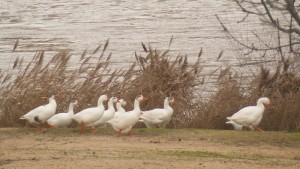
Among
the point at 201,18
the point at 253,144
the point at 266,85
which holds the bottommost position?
the point at 253,144

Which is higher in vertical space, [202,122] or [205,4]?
[205,4]

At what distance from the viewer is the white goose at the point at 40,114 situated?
1825 cm

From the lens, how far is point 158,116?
18.6 m

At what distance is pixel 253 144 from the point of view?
54.2ft

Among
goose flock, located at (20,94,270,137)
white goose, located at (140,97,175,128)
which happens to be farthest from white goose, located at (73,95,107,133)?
white goose, located at (140,97,175,128)

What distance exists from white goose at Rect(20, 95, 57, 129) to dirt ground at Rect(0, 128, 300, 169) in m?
0.23

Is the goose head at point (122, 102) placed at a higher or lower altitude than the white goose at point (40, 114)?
higher

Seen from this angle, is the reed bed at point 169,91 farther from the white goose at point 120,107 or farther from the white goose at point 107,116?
the white goose at point 107,116

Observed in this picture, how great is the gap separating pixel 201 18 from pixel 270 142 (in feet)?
88.0

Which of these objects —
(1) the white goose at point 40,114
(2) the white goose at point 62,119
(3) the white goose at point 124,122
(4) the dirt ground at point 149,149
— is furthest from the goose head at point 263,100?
(1) the white goose at point 40,114

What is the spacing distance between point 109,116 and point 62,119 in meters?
0.96

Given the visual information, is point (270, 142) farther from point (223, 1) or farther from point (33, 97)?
point (223, 1)

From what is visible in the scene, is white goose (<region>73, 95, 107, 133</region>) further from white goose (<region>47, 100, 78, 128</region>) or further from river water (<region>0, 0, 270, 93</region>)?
river water (<region>0, 0, 270, 93</region>)

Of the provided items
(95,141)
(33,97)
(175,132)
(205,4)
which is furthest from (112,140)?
(205,4)
